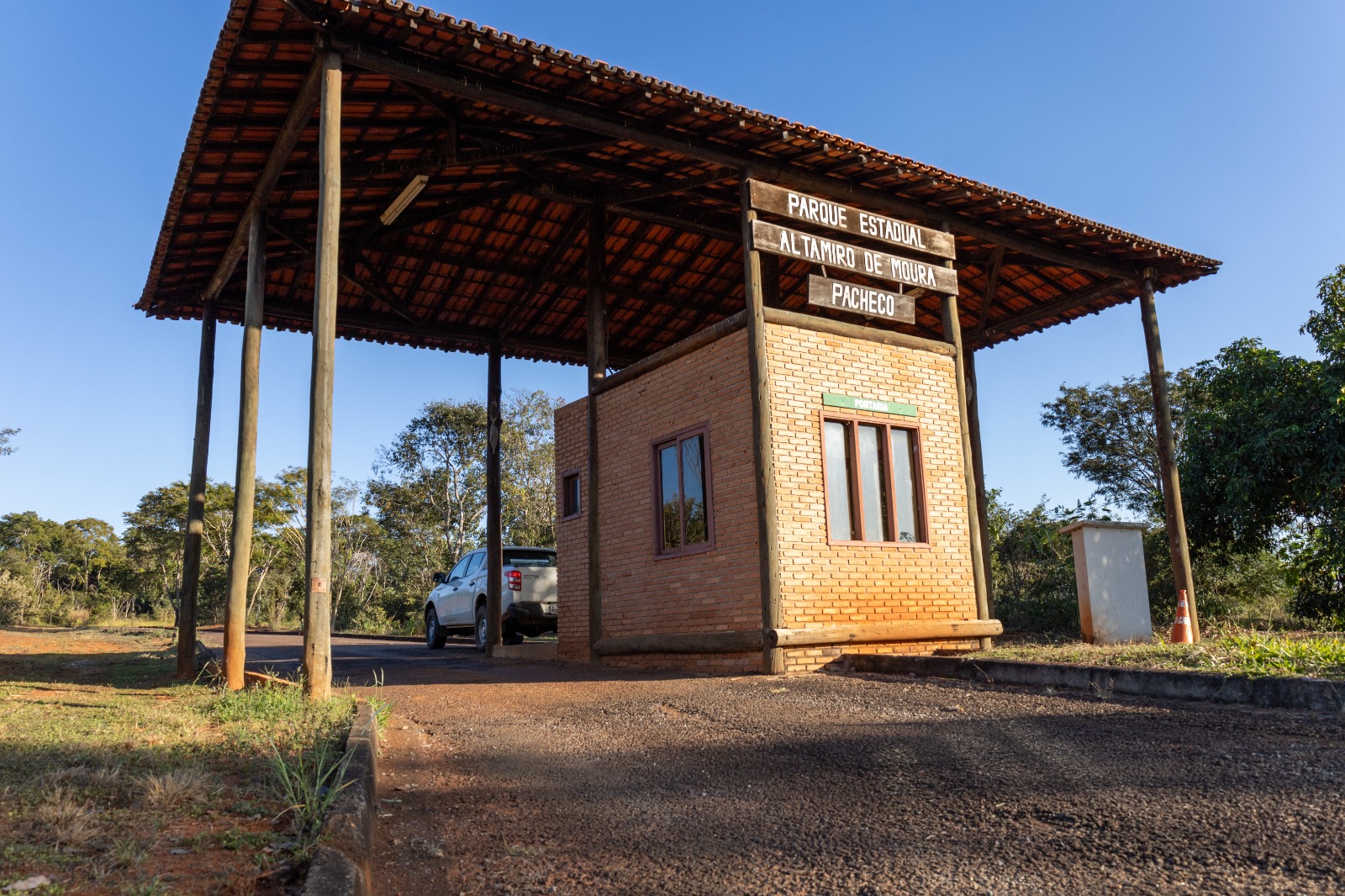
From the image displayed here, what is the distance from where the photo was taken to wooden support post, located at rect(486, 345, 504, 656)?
15.3 metres

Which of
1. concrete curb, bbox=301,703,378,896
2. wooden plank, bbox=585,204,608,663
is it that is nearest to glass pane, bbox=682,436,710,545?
wooden plank, bbox=585,204,608,663

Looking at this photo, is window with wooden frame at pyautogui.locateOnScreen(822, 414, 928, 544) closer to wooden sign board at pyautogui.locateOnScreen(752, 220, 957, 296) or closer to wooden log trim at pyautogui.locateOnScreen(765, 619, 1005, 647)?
wooden log trim at pyautogui.locateOnScreen(765, 619, 1005, 647)

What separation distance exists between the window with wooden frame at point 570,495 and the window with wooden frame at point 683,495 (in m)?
2.33

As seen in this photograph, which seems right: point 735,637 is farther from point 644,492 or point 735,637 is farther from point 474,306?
point 474,306

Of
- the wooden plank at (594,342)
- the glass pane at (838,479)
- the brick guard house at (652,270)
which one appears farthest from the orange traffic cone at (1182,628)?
the wooden plank at (594,342)

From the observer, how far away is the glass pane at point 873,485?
10.8 metres

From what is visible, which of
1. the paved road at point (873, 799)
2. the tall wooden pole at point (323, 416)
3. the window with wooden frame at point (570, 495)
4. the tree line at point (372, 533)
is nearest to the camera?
the paved road at point (873, 799)

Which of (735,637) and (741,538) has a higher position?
(741,538)

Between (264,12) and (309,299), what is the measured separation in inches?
302

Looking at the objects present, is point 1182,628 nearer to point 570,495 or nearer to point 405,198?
point 570,495

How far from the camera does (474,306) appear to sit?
16.1 metres

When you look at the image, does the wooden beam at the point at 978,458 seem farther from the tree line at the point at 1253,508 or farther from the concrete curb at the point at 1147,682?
the concrete curb at the point at 1147,682

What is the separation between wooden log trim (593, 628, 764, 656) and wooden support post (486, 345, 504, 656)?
10.9 ft

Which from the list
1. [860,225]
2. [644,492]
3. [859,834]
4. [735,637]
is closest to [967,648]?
[735,637]
